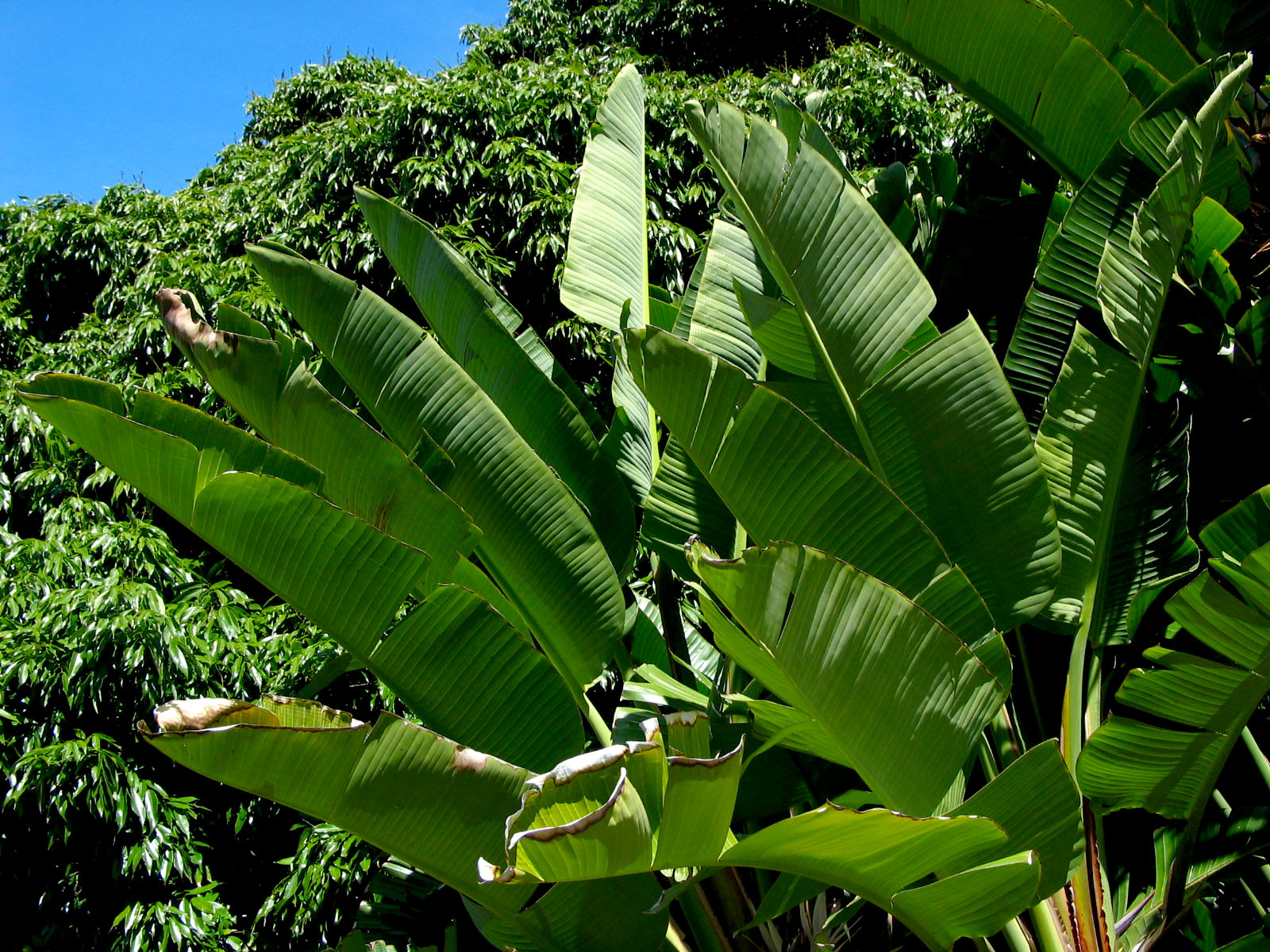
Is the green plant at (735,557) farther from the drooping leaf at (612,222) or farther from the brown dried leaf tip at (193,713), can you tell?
the drooping leaf at (612,222)

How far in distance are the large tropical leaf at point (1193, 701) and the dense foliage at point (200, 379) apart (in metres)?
1.70

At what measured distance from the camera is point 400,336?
68.9 inches

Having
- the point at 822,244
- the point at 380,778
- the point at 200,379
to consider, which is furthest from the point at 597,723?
the point at 200,379

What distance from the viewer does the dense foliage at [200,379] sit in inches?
134

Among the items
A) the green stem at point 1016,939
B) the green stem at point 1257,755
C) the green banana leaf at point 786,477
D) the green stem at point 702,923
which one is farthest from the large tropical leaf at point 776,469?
the green stem at point 1257,755

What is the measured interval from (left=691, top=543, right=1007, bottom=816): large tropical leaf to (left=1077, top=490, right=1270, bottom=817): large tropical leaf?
32 cm

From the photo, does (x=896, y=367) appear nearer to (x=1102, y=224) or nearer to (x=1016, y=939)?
(x=1102, y=224)

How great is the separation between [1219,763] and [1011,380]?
34.9 inches

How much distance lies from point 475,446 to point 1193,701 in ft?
4.19

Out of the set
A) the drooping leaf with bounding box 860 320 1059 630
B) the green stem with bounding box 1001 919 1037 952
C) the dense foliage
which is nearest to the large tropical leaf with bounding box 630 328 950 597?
the drooping leaf with bounding box 860 320 1059 630

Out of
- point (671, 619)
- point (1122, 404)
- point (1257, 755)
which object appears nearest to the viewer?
point (1122, 404)

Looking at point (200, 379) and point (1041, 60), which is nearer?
point (1041, 60)

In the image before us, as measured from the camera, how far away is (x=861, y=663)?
1181 millimetres

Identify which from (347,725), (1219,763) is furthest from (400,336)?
(1219,763)
